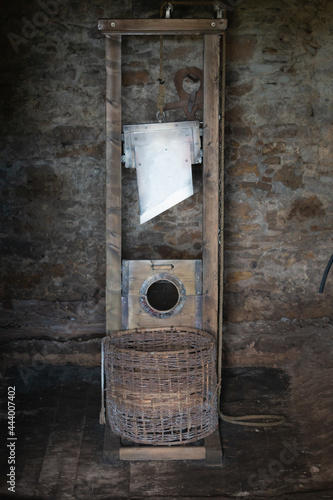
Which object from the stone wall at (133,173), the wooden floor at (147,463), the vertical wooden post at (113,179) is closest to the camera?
the wooden floor at (147,463)

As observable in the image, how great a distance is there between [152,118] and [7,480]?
207 centimetres

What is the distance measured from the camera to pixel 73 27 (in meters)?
3.23

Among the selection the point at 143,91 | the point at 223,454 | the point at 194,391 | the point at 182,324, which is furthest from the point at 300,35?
the point at 223,454

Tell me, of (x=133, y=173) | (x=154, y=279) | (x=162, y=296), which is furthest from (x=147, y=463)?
(x=133, y=173)

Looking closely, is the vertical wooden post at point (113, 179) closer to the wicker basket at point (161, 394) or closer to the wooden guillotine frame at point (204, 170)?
Answer: the wooden guillotine frame at point (204, 170)

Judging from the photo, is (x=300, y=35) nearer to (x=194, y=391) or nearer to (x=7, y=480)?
(x=194, y=391)

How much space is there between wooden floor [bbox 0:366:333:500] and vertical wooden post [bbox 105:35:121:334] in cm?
59

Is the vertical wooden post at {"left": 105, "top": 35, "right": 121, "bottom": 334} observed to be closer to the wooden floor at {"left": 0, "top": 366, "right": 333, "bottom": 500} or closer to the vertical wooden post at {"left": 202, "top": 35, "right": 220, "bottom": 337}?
the vertical wooden post at {"left": 202, "top": 35, "right": 220, "bottom": 337}

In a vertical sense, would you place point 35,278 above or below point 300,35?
below

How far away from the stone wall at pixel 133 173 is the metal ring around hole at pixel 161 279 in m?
0.61

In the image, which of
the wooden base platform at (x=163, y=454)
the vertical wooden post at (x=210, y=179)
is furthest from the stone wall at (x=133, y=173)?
the wooden base platform at (x=163, y=454)

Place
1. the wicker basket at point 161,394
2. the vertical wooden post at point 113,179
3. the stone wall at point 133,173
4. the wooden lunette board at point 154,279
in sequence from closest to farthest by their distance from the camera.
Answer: the wicker basket at point 161,394
the vertical wooden post at point 113,179
the wooden lunette board at point 154,279
the stone wall at point 133,173

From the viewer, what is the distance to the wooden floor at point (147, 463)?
2.40 metres

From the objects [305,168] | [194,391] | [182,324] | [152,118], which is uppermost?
[152,118]
